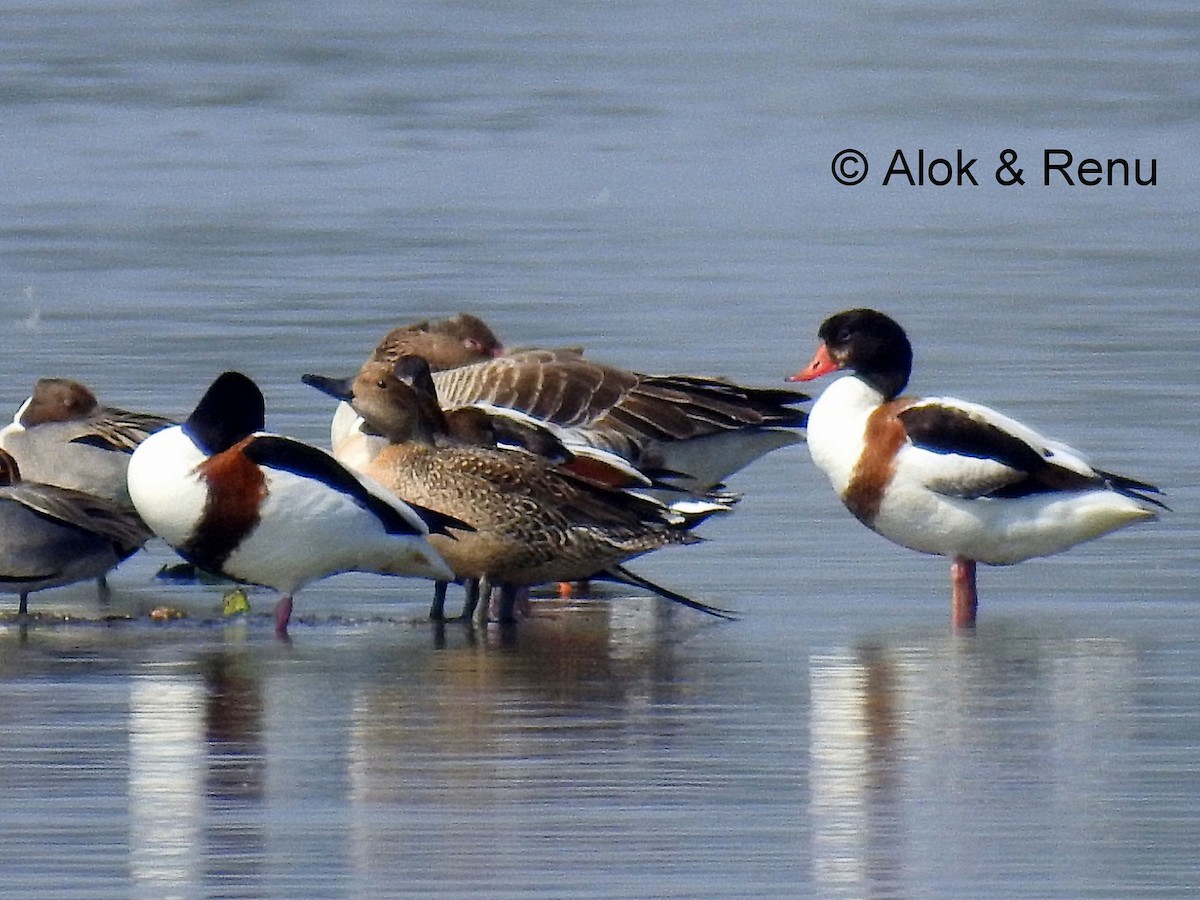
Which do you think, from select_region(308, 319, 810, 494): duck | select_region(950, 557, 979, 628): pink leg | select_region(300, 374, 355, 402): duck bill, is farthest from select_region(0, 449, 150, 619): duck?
select_region(950, 557, 979, 628): pink leg

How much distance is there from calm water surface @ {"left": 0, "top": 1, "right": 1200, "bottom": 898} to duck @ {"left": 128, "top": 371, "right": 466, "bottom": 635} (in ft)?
0.76

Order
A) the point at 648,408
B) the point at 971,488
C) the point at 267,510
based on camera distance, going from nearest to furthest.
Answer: the point at 267,510
the point at 971,488
the point at 648,408

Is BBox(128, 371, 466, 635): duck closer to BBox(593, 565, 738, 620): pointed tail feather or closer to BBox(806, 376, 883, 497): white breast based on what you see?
BBox(593, 565, 738, 620): pointed tail feather

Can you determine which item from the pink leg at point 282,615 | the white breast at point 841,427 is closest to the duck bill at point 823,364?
the white breast at point 841,427

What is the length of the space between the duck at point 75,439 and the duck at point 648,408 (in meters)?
0.97

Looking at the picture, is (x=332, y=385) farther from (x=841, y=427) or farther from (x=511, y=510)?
(x=841, y=427)

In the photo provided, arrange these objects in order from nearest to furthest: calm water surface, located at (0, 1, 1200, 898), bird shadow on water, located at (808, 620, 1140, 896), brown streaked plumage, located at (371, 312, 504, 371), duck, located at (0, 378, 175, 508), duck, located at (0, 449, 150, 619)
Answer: bird shadow on water, located at (808, 620, 1140, 896)
calm water surface, located at (0, 1, 1200, 898)
duck, located at (0, 449, 150, 619)
duck, located at (0, 378, 175, 508)
brown streaked plumage, located at (371, 312, 504, 371)

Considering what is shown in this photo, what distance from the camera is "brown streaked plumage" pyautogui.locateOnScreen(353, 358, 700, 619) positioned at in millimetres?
9742

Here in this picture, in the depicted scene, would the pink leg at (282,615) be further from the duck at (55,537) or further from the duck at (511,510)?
the duck at (55,537)

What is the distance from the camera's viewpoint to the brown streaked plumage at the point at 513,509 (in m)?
9.74

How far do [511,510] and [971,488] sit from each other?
5.02 feet

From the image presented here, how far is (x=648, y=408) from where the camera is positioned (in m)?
12.1

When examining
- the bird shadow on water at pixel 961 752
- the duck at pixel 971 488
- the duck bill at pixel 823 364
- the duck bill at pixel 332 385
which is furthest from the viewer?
the duck bill at pixel 823 364

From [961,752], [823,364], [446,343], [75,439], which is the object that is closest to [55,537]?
[75,439]
